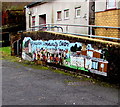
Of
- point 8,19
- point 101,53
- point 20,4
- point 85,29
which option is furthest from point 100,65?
point 20,4

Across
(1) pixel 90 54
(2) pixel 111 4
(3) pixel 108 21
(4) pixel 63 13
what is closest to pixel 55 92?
(1) pixel 90 54

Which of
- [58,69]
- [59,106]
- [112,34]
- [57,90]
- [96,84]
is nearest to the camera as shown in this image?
[59,106]

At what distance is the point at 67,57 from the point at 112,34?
2.51 metres

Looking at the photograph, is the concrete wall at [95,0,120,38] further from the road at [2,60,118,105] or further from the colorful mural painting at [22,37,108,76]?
the road at [2,60,118,105]

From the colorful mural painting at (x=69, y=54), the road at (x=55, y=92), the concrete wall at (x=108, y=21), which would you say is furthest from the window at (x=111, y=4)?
the road at (x=55, y=92)

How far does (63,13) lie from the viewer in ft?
58.9

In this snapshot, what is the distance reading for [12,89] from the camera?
816 centimetres

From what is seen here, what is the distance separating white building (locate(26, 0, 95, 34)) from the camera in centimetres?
1487

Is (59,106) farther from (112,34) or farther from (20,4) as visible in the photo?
(20,4)

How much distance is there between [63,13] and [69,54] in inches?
284

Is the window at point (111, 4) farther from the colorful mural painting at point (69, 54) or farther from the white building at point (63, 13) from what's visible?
the colorful mural painting at point (69, 54)

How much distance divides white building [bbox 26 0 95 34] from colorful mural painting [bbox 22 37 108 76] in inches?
113

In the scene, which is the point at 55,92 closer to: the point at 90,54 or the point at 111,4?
the point at 90,54

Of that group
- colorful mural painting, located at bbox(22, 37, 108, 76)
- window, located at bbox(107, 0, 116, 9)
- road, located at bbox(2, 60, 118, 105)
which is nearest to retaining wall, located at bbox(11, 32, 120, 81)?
colorful mural painting, located at bbox(22, 37, 108, 76)
